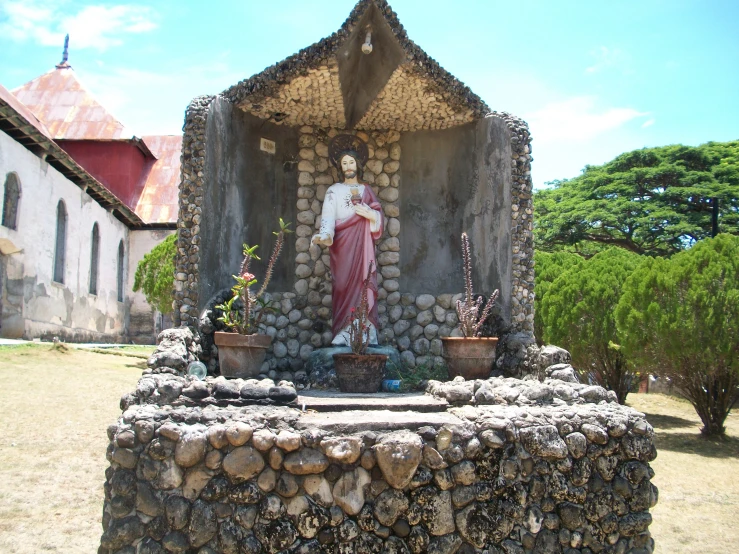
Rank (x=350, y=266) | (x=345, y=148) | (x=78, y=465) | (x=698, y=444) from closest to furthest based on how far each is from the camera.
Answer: (x=78, y=465) → (x=350, y=266) → (x=345, y=148) → (x=698, y=444)

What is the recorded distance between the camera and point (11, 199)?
15.2m

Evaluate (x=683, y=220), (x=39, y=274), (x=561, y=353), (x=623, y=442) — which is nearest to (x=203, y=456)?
(x=623, y=442)

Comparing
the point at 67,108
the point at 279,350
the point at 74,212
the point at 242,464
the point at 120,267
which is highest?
the point at 67,108

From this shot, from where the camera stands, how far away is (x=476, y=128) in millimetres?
7703

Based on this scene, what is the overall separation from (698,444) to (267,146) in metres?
8.00

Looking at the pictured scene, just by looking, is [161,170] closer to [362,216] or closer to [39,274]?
[39,274]

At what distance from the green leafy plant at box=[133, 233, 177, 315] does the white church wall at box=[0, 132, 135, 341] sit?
2488mm

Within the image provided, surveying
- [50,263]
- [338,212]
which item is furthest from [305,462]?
[50,263]

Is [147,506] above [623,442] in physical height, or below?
below

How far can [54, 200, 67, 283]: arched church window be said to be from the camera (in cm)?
1789

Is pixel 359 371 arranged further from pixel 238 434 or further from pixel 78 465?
pixel 78 465

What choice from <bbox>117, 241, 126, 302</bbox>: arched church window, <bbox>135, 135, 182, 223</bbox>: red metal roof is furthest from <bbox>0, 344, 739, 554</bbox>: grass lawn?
<bbox>135, 135, 182, 223</bbox>: red metal roof

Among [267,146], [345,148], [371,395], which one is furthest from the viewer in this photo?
[267,146]

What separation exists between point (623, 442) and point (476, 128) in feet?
14.5
